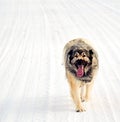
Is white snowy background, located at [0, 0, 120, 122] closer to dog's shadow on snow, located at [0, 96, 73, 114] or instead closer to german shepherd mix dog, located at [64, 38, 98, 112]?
dog's shadow on snow, located at [0, 96, 73, 114]

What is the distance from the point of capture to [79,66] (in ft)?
18.1

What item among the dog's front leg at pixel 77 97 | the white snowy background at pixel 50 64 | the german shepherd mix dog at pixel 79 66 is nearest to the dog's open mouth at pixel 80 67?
the german shepherd mix dog at pixel 79 66

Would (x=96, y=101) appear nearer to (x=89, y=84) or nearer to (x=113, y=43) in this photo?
(x=89, y=84)

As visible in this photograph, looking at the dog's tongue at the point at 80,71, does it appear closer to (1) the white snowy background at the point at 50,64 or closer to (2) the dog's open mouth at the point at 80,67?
(2) the dog's open mouth at the point at 80,67

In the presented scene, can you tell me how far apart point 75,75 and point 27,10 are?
13.3 m

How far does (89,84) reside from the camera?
6.07 meters

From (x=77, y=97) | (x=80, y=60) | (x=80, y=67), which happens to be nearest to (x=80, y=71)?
(x=80, y=67)

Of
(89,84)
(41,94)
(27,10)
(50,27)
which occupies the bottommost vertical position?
(27,10)

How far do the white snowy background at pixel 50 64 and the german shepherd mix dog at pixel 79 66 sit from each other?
312 millimetres

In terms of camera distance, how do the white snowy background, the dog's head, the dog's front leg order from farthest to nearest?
1. the white snowy background
2. the dog's front leg
3. the dog's head

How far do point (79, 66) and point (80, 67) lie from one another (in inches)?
0.9

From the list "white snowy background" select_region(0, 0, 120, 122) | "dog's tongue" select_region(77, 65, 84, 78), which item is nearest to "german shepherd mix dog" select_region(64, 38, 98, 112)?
"dog's tongue" select_region(77, 65, 84, 78)

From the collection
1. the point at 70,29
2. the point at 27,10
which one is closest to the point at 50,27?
the point at 70,29

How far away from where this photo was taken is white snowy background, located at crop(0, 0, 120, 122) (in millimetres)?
6082
